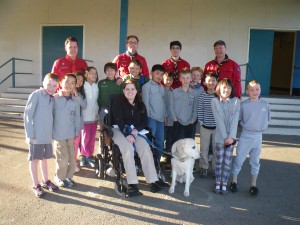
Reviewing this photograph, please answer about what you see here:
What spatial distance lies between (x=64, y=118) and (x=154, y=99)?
4.20ft

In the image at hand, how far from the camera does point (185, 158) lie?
11.9 feet

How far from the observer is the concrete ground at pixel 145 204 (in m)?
3.00

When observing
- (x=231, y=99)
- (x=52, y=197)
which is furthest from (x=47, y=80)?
(x=231, y=99)

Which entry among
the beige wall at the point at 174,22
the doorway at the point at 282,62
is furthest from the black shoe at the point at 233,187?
the doorway at the point at 282,62

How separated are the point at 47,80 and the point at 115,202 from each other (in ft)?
5.22

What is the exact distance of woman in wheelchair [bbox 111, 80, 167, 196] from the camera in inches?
138

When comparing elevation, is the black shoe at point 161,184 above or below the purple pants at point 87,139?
below

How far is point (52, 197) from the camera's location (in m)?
3.42

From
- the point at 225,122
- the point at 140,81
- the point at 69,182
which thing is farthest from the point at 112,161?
the point at 225,122

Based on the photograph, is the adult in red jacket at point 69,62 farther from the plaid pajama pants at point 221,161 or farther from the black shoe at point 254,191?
the black shoe at point 254,191

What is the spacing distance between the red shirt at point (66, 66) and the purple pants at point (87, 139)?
0.85 m

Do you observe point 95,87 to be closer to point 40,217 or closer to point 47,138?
point 47,138

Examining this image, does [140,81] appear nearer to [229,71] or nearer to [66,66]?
[66,66]

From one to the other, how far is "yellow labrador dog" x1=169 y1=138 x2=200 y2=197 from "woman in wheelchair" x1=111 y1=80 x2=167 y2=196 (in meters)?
0.26
